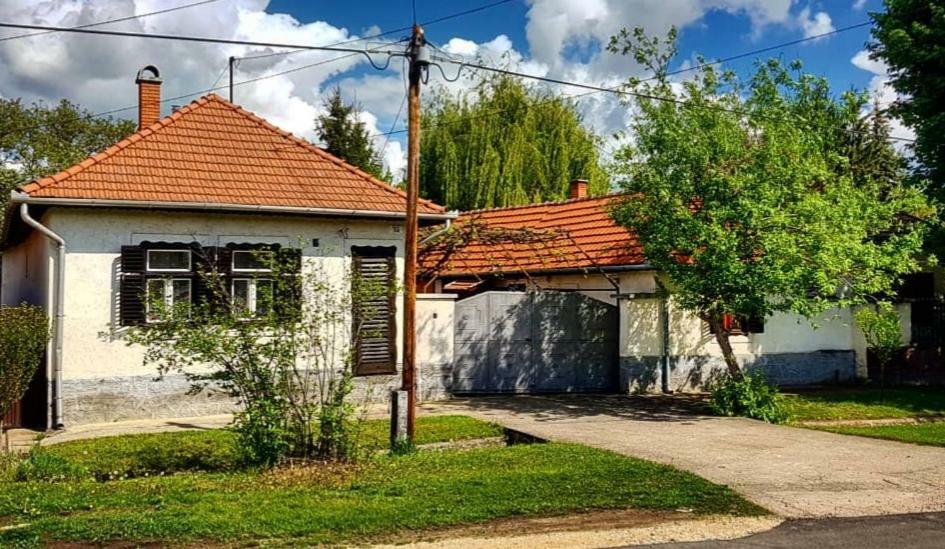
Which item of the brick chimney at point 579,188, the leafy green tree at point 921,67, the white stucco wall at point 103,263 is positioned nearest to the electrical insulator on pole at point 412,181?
the white stucco wall at point 103,263

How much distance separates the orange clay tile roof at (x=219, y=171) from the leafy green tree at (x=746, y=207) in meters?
4.32

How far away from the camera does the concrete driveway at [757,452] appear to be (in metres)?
9.40

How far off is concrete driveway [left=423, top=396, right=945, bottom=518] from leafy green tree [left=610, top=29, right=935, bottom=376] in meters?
2.19

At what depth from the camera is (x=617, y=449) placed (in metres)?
11.8

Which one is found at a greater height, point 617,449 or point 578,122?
point 578,122

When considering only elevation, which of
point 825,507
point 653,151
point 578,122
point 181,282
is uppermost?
point 578,122

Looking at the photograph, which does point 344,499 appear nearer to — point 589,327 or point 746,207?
point 746,207

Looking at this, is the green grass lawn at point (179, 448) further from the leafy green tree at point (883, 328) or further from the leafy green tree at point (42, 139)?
the leafy green tree at point (42, 139)

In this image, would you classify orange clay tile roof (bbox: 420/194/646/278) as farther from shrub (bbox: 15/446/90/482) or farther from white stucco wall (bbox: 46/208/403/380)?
shrub (bbox: 15/446/90/482)

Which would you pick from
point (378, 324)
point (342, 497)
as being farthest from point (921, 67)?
point (342, 497)

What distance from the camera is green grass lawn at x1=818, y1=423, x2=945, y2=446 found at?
44.6ft

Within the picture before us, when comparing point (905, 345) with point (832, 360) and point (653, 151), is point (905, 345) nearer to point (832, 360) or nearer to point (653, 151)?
point (832, 360)

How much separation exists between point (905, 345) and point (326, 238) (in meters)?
14.8

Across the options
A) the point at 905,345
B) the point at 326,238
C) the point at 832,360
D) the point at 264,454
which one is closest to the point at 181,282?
the point at 326,238
